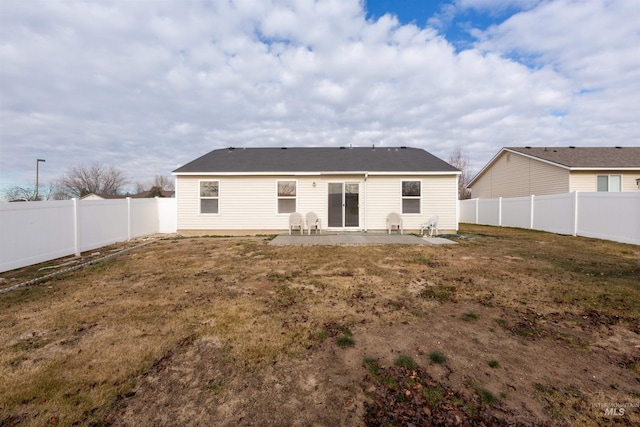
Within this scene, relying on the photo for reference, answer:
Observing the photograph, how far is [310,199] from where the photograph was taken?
42.0 ft

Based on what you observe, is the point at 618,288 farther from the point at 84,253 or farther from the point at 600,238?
the point at 84,253

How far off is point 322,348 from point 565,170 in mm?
19061

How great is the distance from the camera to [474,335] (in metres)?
3.34

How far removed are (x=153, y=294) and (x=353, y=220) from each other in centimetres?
918

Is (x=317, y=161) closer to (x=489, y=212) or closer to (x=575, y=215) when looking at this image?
(x=575, y=215)

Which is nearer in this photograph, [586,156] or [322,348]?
[322,348]

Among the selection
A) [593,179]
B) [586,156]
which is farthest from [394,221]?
[586,156]

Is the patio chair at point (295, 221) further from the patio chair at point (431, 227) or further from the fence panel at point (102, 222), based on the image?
the fence panel at point (102, 222)

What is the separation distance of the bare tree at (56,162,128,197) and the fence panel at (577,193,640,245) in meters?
45.0

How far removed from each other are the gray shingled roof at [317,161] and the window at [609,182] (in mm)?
9918

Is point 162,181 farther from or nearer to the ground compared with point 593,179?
farther from the ground

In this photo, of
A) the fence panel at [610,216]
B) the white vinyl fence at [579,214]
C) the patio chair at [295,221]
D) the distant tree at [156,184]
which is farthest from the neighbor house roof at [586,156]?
the distant tree at [156,184]

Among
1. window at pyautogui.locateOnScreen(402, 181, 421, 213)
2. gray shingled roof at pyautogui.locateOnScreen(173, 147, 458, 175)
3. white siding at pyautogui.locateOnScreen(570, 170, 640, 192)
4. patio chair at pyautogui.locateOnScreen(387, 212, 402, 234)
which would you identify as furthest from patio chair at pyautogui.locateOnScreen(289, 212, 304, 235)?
white siding at pyautogui.locateOnScreen(570, 170, 640, 192)

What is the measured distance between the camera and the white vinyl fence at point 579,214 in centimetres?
946
